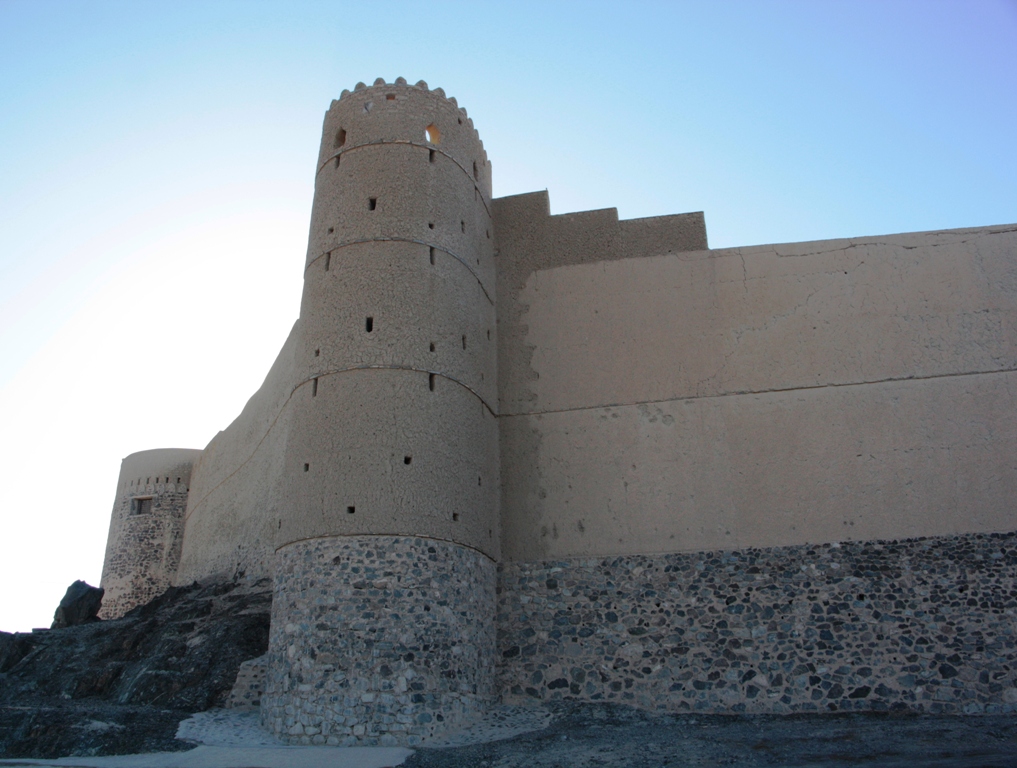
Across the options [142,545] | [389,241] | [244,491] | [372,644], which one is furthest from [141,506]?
[372,644]

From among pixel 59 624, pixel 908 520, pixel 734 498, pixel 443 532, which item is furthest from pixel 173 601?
pixel 908 520

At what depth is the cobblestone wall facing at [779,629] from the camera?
31.6ft

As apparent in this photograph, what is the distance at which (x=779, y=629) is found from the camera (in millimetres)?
10031

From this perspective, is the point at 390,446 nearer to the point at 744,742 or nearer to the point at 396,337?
the point at 396,337

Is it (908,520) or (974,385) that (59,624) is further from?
(974,385)

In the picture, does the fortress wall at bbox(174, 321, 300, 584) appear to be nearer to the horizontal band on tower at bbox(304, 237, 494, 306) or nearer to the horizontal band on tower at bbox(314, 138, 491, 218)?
the horizontal band on tower at bbox(304, 237, 494, 306)

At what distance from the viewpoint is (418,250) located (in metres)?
11.3

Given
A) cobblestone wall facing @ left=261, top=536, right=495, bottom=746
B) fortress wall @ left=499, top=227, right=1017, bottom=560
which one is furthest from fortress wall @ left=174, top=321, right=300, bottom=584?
fortress wall @ left=499, top=227, right=1017, bottom=560

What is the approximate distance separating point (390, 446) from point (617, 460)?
3531 mm

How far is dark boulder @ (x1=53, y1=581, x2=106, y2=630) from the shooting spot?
19.4 m

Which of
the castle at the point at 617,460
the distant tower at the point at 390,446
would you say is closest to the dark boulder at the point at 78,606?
the castle at the point at 617,460

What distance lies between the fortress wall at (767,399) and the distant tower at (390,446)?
3.72 ft

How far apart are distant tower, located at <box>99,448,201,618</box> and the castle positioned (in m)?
15.3

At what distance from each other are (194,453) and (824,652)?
21.0 meters
